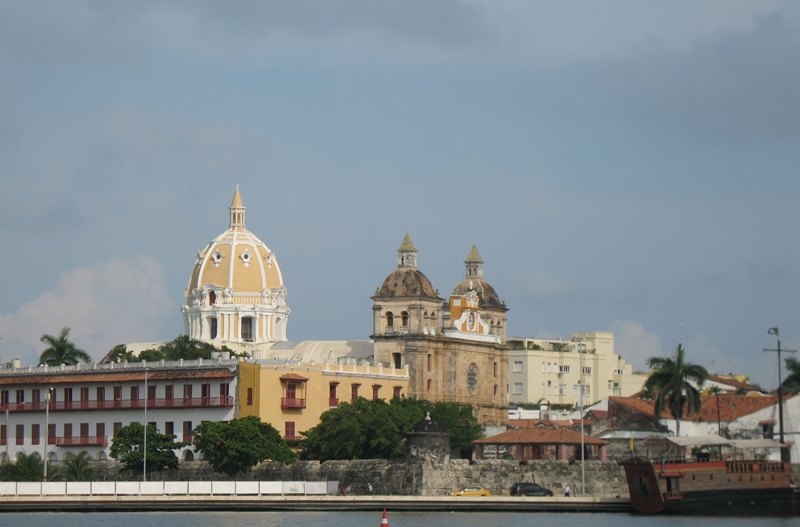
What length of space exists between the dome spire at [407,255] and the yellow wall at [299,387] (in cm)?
1456

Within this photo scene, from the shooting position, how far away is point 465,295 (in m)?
129

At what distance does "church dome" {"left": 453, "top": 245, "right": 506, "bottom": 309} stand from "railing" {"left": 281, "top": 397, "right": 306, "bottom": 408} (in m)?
33.9

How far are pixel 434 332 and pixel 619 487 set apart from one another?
32.9 m

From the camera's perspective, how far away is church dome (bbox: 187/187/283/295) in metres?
136

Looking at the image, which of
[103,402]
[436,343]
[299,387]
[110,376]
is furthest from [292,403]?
[436,343]

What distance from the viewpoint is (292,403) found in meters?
100

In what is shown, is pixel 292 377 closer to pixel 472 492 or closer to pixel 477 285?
pixel 472 492

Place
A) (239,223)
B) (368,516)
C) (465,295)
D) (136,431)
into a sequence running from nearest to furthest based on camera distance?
(368,516) → (136,431) → (465,295) → (239,223)

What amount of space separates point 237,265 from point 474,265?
18.7m

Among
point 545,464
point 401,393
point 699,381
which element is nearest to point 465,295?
point 401,393

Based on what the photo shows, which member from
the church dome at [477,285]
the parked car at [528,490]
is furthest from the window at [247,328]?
the parked car at [528,490]

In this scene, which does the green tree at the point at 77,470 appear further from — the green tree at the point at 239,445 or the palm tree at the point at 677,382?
the palm tree at the point at 677,382

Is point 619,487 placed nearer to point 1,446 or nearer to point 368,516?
point 368,516

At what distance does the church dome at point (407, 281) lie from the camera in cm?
12056
